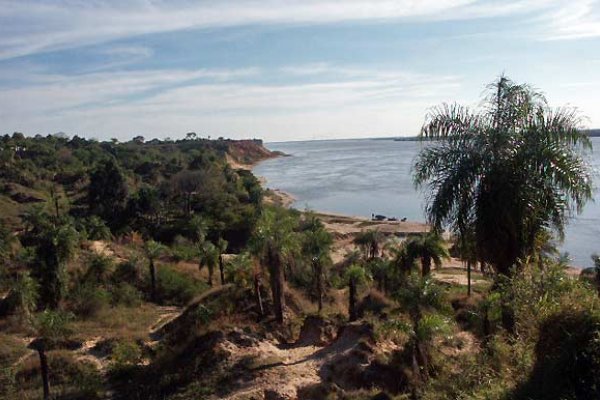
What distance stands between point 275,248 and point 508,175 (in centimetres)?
1355

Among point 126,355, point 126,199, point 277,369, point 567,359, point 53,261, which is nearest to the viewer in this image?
point 567,359

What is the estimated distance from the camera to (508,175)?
26.6 feet

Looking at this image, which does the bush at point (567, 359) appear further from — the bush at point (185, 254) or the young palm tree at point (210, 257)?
the bush at point (185, 254)

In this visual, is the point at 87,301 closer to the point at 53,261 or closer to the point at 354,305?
→ the point at 53,261

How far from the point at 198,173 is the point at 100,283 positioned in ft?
150

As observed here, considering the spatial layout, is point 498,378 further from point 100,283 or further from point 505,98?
point 100,283

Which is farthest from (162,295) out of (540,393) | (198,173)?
(198,173)

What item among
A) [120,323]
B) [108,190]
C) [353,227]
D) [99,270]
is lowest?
[353,227]

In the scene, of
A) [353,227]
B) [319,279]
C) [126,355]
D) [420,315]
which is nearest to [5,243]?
[126,355]

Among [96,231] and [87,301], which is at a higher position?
[96,231]

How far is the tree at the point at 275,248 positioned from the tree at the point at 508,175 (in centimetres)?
1267

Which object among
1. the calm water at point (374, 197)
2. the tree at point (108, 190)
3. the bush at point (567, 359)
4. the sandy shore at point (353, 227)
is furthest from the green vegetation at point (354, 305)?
the calm water at point (374, 197)

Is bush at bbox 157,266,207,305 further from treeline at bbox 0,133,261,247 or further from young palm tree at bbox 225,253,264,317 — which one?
treeline at bbox 0,133,261,247

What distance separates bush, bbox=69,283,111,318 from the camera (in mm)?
29031
